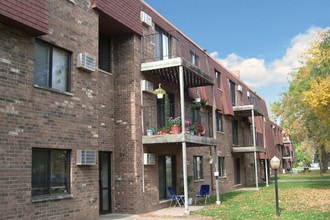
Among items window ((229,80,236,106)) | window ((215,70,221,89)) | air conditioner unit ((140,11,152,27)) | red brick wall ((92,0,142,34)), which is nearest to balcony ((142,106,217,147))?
red brick wall ((92,0,142,34))


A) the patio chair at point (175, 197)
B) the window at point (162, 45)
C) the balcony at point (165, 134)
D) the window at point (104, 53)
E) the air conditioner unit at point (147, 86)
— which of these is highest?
the window at point (162, 45)

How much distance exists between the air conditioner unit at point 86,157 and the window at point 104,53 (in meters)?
4.05

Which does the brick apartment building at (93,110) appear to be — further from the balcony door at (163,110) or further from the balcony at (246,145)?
the balcony at (246,145)

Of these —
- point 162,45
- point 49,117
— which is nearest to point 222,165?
point 162,45

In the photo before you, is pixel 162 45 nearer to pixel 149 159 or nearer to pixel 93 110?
pixel 149 159

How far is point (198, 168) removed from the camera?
69.1 feet

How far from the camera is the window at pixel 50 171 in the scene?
9.98 m

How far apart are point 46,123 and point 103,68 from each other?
486 cm

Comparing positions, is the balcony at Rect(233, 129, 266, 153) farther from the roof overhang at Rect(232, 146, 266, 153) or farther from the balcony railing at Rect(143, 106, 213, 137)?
the balcony railing at Rect(143, 106, 213, 137)

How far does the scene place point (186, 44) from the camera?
2017cm

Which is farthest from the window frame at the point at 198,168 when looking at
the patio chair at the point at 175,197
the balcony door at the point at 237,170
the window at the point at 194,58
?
the balcony door at the point at 237,170

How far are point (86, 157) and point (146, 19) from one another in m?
6.70

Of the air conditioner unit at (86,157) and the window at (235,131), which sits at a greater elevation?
the window at (235,131)

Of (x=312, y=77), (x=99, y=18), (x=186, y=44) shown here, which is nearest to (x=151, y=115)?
(x=99, y=18)
